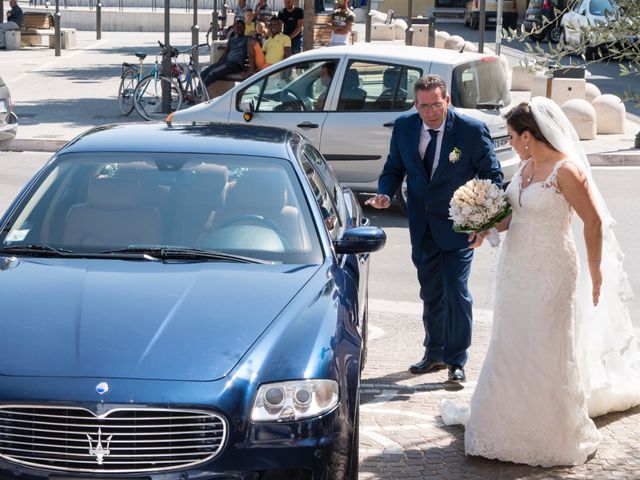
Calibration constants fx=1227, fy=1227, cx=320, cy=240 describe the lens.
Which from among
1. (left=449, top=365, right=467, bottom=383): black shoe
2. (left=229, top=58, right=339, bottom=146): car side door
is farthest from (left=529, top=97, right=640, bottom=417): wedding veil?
(left=229, top=58, right=339, bottom=146): car side door

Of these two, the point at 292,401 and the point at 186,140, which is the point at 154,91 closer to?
the point at 186,140

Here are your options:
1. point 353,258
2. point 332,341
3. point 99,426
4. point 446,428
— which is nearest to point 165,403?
point 99,426

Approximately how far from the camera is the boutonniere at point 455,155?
22.8 feet

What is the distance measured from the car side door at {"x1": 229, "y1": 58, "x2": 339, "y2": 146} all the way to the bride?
6646mm

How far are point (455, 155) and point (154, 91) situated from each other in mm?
14304

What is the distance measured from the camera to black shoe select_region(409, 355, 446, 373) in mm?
7317

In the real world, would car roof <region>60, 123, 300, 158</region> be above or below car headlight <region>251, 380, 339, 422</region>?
above

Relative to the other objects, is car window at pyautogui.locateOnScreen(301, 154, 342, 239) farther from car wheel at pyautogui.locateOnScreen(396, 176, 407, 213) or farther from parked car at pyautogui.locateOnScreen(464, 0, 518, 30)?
parked car at pyautogui.locateOnScreen(464, 0, 518, 30)

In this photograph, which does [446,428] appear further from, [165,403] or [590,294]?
[165,403]

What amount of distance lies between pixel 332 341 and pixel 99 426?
0.98m

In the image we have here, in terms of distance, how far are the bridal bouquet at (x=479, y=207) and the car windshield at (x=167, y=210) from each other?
0.83 meters

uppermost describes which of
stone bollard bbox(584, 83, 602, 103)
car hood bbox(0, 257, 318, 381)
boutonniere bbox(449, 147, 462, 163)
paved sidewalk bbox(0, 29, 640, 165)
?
boutonniere bbox(449, 147, 462, 163)

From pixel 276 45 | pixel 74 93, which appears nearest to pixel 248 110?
pixel 276 45

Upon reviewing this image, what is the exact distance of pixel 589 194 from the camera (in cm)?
579
